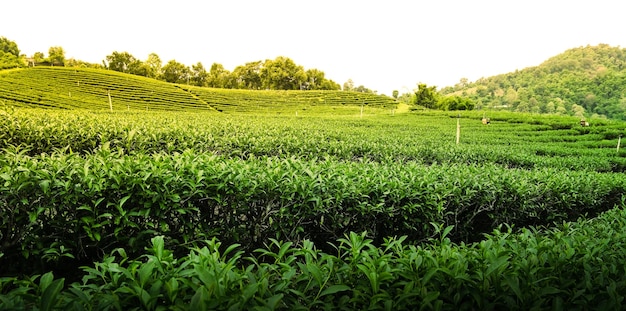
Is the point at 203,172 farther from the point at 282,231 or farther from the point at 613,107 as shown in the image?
the point at 613,107

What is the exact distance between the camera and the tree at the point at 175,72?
46.2m

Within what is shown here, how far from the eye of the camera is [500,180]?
12.1 ft

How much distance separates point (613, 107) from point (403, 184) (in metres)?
18.8

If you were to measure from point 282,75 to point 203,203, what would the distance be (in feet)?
159

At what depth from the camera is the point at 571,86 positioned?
1917 cm

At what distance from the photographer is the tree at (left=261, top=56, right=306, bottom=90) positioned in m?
49.4

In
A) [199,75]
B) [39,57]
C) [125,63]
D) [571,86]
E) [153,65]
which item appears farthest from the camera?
[199,75]

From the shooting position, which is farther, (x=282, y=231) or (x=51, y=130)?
(x=51, y=130)

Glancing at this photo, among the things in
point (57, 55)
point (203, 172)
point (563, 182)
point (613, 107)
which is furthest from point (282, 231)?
point (57, 55)

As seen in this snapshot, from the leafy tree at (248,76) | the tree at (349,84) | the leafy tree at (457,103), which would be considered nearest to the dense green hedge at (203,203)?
the leafy tree at (457,103)

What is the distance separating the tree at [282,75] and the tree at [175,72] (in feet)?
34.4

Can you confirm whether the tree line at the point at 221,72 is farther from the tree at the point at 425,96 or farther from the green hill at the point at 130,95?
the tree at the point at 425,96

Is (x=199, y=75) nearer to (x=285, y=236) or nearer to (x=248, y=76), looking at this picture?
(x=248, y=76)


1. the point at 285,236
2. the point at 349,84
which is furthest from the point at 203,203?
the point at 349,84
